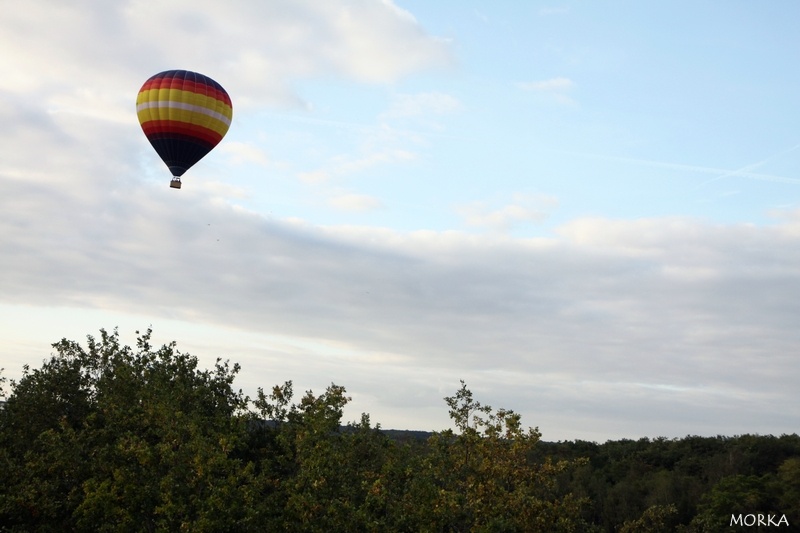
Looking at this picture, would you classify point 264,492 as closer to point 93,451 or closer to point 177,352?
point 93,451

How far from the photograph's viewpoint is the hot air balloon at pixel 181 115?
1946 inches

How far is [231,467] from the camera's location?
26.5m

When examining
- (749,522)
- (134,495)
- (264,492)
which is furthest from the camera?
(749,522)

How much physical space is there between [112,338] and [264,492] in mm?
15559

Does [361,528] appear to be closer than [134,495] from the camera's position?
Yes

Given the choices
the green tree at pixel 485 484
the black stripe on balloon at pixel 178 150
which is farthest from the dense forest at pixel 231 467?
the black stripe on balloon at pixel 178 150

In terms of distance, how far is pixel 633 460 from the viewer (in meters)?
92.2

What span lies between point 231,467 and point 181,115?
2862cm

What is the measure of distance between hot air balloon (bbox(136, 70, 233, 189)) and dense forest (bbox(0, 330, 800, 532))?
576 inches

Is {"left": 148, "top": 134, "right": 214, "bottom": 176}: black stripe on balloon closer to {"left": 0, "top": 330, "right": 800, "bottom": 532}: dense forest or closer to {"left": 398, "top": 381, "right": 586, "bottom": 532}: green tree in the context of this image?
{"left": 0, "top": 330, "right": 800, "bottom": 532}: dense forest

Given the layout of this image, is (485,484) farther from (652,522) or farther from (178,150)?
(178,150)

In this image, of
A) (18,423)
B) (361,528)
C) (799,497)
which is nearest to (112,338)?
(18,423)

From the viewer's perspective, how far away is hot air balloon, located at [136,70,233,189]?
49438 millimetres

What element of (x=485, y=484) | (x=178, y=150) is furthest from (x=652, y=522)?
(x=178, y=150)
